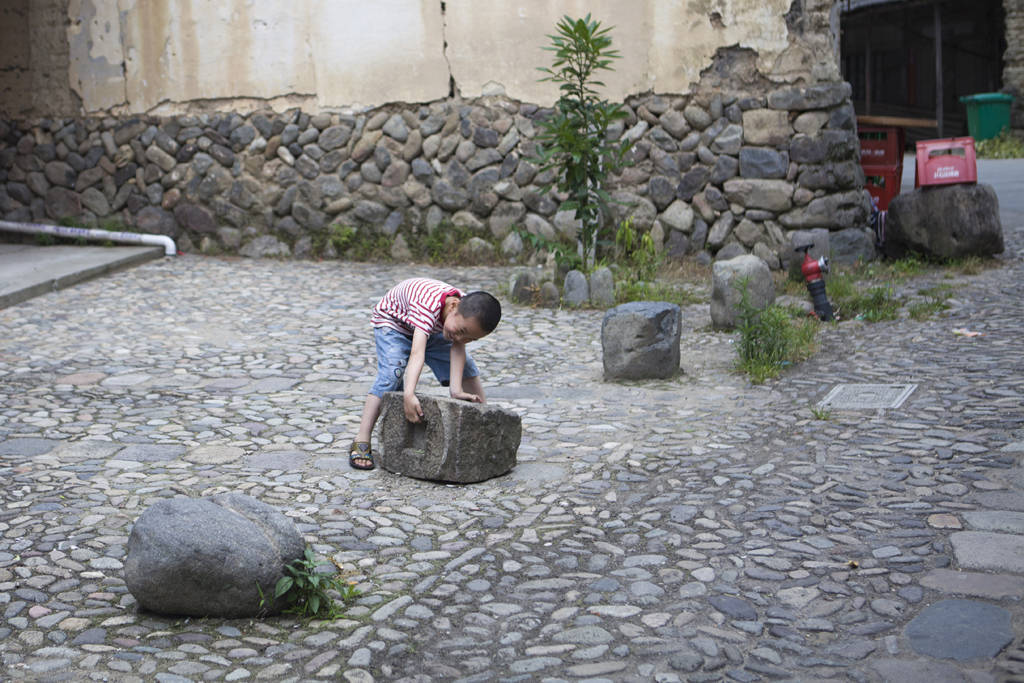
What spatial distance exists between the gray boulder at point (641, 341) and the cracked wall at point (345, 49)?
4000 millimetres

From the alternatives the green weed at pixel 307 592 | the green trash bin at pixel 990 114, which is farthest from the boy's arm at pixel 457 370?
the green trash bin at pixel 990 114

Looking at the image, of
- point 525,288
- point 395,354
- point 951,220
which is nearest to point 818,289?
point 951,220

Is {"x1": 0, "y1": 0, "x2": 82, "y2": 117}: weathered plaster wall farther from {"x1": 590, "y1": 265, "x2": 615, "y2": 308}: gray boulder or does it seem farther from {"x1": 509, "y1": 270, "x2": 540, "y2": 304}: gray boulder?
{"x1": 590, "y1": 265, "x2": 615, "y2": 308}: gray boulder

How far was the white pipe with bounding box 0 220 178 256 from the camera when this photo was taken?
10.4m

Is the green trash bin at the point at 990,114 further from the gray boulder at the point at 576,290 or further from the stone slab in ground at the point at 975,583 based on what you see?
the stone slab in ground at the point at 975,583

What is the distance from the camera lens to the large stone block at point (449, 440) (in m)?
4.30

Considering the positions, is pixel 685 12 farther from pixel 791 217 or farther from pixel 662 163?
pixel 791 217

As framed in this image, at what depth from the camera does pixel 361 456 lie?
460 cm

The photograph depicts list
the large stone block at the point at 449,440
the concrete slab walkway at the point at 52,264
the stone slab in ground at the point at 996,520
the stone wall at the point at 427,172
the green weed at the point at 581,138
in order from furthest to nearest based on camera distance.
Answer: the stone wall at the point at 427,172, the concrete slab walkway at the point at 52,264, the green weed at the point at 581,138, the large stone block at the point at 449,440, the stone slab in ground at the point at 996,520

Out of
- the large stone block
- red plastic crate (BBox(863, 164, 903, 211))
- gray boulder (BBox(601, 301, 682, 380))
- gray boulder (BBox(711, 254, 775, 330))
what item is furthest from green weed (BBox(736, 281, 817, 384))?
red plastic crate (BBox(863, 164, 903, 211))

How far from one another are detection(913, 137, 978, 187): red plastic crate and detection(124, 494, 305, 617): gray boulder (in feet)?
23.5

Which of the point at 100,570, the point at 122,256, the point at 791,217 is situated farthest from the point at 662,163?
the point at 100,570

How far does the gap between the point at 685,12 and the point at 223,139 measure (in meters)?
4.77

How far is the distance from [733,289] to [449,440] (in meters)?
3.40
